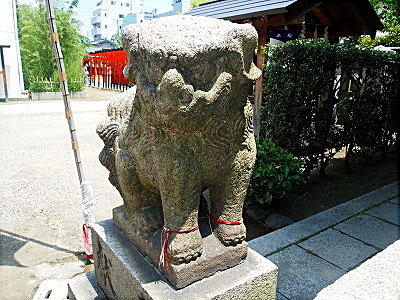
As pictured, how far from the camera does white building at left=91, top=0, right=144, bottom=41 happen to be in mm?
58406

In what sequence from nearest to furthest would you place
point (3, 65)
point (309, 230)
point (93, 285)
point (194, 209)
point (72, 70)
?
point (194, 209)
point (93, 285)
point (309, 230)
point (3, 65)
point (72, 70)

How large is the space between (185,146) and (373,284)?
1303 mm

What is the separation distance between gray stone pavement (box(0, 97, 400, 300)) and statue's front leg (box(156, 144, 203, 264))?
108 cm

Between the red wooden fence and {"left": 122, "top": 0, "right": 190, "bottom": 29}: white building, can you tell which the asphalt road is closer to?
the red wooden fence

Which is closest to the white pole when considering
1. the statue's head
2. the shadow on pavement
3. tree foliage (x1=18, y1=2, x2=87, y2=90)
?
the shadow on pavement

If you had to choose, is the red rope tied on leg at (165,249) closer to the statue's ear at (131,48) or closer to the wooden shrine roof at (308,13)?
the statue's ear at (131,48)

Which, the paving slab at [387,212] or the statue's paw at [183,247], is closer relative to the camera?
the statue's paw at [183,247]

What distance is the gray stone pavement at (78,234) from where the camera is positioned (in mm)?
2582

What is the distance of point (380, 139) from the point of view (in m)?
5.30

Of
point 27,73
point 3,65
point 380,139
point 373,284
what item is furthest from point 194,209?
point 27,73

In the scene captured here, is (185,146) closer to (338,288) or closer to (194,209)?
(194,209)

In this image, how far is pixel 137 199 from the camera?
1.74 metres

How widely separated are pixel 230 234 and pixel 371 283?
2.81 feet

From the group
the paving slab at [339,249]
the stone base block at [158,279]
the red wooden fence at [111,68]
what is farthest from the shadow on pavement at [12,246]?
the red wooden fence at [111,68]
